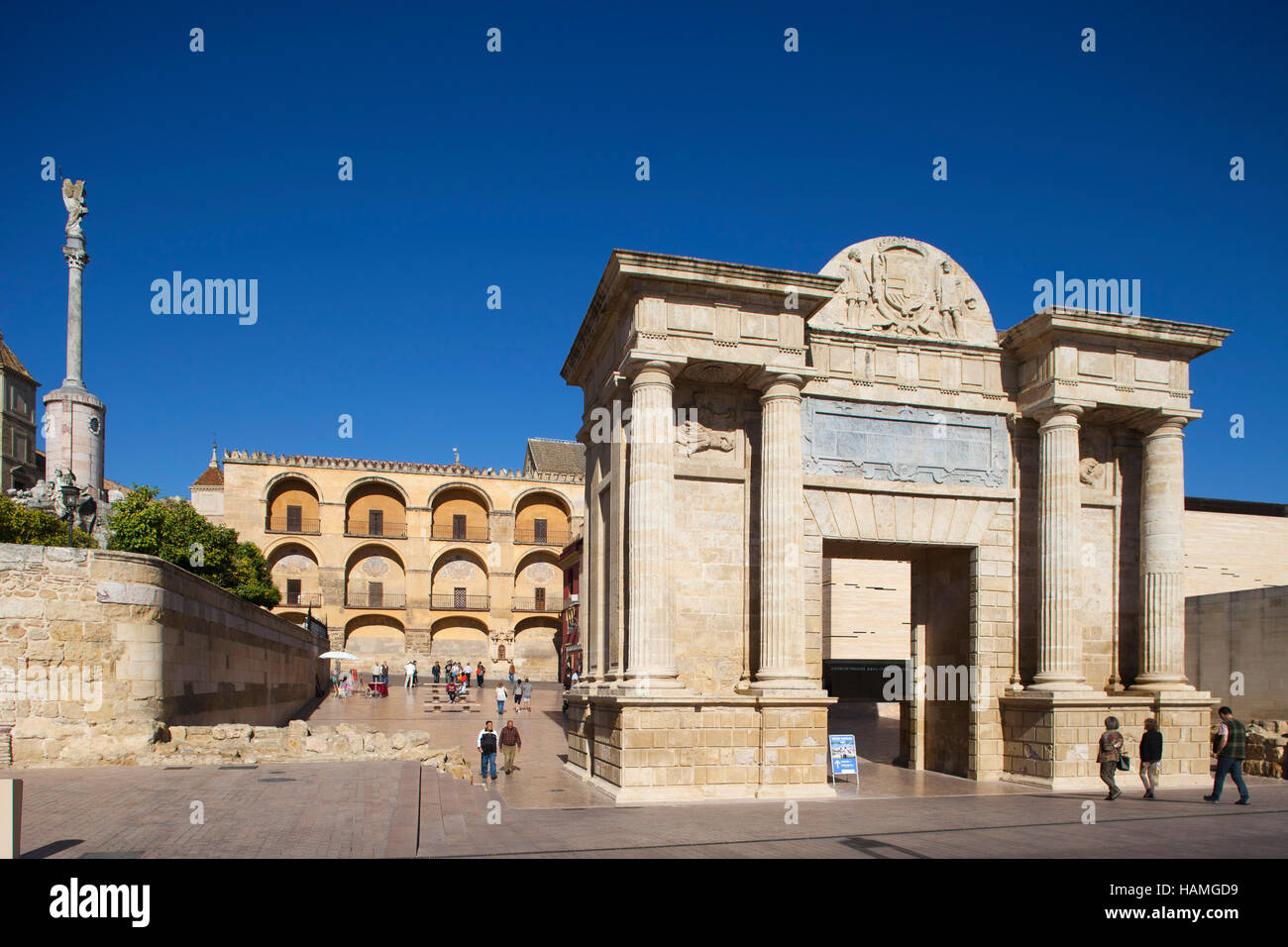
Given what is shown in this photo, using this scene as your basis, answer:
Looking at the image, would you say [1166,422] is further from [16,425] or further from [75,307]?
[16,425]

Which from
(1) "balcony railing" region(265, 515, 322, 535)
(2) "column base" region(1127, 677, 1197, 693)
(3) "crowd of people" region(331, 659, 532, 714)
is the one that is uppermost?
(1) "balcony railing" region(265, 515, 322, 535)

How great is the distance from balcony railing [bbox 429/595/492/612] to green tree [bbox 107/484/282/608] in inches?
805

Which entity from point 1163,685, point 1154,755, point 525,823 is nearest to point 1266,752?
point 1163,685

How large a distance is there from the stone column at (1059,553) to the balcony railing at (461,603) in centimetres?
5293

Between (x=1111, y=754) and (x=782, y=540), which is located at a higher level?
(x=782, y=540)

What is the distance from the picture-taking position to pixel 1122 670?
18344 millimetres

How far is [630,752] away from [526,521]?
182 feet

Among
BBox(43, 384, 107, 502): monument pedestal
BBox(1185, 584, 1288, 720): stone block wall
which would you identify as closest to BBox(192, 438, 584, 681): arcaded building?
BBox(43, 384, 107, 502): monument pedestal

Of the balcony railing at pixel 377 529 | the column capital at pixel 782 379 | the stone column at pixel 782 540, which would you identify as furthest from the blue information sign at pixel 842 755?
the balcony railing at pixel 377 529

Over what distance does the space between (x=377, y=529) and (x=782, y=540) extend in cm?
5449

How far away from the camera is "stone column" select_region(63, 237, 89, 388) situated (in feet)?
146

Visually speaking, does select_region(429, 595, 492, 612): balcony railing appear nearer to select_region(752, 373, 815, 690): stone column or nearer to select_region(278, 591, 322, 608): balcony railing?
select_region(278, 591, 322, 608): balcony railing

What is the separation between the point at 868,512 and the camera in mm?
17375

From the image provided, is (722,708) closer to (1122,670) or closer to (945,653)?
(945,653)
